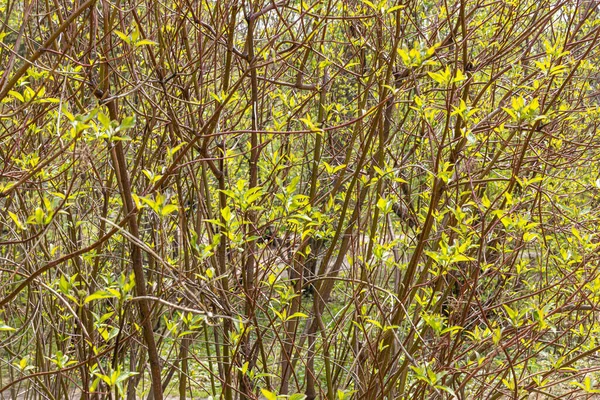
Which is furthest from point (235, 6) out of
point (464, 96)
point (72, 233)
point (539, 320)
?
point (72, 233)

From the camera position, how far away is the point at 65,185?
10.9 feet

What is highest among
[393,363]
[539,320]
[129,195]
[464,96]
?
[464,96]

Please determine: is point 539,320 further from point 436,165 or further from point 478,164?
point 478,164

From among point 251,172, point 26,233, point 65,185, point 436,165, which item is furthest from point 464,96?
point 26,233

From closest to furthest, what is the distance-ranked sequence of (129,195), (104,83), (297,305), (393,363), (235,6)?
(129,195), (104,83), (235,6), (393,363), (297,305)

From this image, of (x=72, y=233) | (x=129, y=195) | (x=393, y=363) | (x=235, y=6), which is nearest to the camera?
(x=129, y=195)

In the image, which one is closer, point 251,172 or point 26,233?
point 251,172

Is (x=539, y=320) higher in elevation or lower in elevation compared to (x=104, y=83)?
lower

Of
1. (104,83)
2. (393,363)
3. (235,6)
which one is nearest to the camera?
(104,83)

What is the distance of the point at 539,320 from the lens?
2.29 meters

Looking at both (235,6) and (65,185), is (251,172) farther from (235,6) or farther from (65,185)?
(65,185)

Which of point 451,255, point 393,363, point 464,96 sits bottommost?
point 393,363

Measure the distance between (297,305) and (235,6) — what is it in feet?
4.98

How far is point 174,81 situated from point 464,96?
4.38 feet
